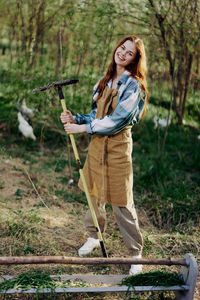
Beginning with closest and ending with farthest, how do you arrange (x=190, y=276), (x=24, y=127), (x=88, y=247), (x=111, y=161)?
(x=190, y=276), (x=111, y=161), (x=88, y=247), (x=24, y=127)

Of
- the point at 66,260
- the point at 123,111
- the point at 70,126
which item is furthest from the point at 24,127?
the point at 66,260

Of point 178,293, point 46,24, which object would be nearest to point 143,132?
point 46,24

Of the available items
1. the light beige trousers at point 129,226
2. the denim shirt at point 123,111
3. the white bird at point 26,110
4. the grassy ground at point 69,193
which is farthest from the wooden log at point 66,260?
the white bird at point 26,110

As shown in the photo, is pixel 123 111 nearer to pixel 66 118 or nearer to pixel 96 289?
pixel 66 118

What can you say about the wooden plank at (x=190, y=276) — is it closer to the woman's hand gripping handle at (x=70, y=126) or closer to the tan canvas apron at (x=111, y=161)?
the tan canvas apron at (x=111, y=161)

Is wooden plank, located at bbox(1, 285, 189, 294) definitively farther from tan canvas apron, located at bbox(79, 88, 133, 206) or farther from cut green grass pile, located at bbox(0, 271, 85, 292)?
tan canvas apron, located at bbox(79, 88, 133, 206)

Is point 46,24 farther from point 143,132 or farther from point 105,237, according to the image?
point 105,237

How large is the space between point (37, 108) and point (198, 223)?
2.80 meters

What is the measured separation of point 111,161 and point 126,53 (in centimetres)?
79

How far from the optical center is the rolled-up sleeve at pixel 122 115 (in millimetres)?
2680

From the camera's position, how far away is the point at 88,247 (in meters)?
3.30

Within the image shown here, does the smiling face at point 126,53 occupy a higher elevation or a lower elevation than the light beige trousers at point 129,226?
higher

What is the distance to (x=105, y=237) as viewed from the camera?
12.0 feet

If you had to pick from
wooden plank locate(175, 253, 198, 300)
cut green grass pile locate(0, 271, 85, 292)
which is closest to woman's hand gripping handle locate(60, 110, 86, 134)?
cut green grass pile locate(0, 271, 85, 292)
